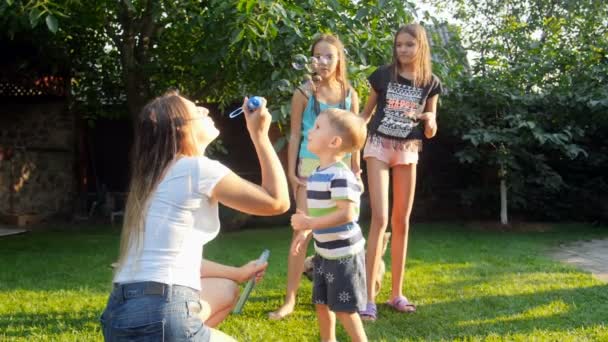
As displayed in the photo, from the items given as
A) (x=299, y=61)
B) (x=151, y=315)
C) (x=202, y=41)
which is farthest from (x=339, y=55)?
(x=202, y=41)

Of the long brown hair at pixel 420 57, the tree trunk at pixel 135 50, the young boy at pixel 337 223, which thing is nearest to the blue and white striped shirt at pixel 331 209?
the young boy at pixel 337 223

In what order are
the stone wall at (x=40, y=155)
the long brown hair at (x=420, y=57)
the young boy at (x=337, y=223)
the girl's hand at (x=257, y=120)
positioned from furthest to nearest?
the stone wall at (x=40, y=155) < the long brown hair at (x=420, y=57) < the young boy at (x=337, y=223) < the girl's hand at (x=257, y=120)

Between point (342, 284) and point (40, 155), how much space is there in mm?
7650

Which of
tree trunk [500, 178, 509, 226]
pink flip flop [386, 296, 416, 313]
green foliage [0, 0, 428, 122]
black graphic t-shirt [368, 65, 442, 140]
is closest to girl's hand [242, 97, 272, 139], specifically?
black graphic t-shirt [368, 65, 442, 140]

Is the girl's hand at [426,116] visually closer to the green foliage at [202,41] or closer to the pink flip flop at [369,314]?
the pink flip flop at [369,314]

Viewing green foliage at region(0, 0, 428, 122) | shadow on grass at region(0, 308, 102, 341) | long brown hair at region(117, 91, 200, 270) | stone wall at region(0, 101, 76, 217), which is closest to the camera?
long brown hair at region(117, 91, 200, 270)

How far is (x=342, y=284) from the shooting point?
2416mm

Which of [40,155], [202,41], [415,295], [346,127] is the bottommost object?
[415,295]

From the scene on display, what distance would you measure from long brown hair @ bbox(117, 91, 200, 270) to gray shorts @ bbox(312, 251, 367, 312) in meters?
0.87

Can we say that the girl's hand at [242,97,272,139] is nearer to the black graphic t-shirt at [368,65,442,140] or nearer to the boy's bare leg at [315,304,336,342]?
the boy's bare leg at [315,304,336,342]

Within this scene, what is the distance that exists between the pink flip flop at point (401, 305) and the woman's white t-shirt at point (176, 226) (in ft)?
5.80

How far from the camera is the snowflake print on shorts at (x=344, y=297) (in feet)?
7.86

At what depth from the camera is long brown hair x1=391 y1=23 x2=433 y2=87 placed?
10.6ft

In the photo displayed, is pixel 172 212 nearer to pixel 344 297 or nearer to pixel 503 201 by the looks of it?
pixel 344 297
